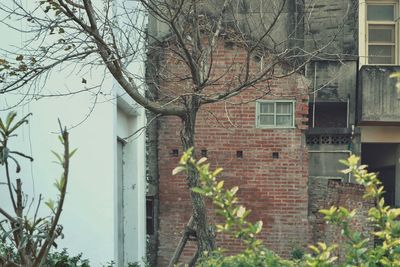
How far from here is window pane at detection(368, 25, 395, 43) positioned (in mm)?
14750

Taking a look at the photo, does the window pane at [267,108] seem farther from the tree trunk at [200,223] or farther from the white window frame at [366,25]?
the tree trunk at [200,223]

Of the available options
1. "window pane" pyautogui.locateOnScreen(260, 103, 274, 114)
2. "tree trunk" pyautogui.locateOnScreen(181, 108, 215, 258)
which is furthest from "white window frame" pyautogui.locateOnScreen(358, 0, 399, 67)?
"tree trunk" pyautogui.locateOnScreen(181, 108, 215, 258)

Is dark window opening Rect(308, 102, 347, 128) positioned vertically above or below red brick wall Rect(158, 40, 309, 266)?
above

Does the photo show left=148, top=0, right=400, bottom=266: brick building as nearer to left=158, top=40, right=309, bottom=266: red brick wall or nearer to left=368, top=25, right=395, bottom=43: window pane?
left=158, top=40, right=309, bottom=266: red brick wall

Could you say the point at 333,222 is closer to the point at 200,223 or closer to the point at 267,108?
the point at 200,223

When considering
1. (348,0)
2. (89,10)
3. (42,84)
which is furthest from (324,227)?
(89,10)

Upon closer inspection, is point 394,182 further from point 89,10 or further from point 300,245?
point 89,10

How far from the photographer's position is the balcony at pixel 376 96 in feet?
44.4

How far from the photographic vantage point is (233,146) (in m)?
12.0

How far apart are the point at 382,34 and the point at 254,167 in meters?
5.14

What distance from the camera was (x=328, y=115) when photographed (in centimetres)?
1445

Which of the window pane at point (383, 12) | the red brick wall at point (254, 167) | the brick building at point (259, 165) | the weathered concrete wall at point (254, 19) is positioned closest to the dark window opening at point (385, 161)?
the window pane at point (383, 12)

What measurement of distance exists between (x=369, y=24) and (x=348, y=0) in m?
1.28

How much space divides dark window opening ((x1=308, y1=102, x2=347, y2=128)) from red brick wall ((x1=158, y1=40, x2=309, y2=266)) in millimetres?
2072
